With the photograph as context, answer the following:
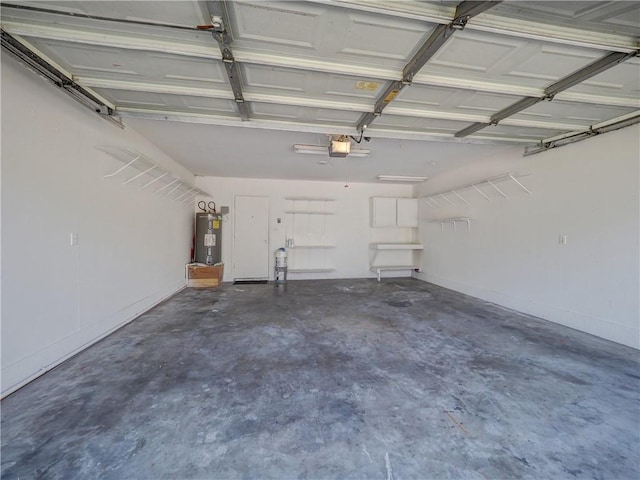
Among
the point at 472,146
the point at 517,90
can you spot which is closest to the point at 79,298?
the point at 517,90

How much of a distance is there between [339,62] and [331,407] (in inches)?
100

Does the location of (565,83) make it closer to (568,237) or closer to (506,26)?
(506,26)

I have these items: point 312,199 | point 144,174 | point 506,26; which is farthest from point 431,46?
point 312,199

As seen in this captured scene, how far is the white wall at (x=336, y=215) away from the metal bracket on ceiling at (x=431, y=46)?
4.17 metres

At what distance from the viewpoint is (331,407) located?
183cm

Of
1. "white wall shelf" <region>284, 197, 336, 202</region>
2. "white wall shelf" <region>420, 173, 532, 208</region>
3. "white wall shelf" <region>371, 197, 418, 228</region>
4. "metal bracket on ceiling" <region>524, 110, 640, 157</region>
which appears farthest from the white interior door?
"metal bracket on ceiling" <region>524, 110, 640, 157</region>

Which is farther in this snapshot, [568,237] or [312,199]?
[312,199]

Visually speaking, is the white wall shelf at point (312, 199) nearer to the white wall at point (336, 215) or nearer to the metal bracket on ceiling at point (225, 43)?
the white wall at point (336, 215)

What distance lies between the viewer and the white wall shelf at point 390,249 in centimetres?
662

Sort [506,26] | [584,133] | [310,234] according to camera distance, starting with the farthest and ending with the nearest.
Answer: [310,234]
[584,133]
[506,26]

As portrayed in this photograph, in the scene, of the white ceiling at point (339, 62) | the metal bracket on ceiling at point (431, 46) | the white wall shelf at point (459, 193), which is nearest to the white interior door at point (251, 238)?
the white ceiling at point (339, 62)

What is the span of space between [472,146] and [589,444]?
3.69m

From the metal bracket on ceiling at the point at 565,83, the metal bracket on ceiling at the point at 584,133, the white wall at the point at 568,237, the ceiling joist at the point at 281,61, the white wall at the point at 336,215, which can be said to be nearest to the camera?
the ceiling joist at the point at 281,61

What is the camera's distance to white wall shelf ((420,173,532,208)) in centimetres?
424
